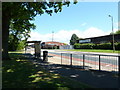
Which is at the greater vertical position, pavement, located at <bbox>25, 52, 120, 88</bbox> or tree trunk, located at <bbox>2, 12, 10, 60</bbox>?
tree trunk, located at <bbox>2, 12, 10, 60</bbox>

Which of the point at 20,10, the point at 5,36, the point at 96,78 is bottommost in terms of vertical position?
the point at 96,78

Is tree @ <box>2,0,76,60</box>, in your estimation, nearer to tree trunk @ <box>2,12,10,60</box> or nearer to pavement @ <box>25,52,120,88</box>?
tree trunk @ <box>2,12,10,60</box>

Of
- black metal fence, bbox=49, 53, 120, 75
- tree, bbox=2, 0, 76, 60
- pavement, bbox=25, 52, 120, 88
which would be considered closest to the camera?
pavement, bbox=25, 52, 120, 88

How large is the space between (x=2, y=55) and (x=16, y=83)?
27.9 ft

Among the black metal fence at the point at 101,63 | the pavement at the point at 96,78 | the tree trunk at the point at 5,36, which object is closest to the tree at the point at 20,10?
the tree trunk at the point at 5,36

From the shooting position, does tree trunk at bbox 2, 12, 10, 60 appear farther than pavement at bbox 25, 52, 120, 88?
Yes

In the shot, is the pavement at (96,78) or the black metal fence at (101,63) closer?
the pavement at (96,78)

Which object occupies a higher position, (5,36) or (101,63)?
(5,36)

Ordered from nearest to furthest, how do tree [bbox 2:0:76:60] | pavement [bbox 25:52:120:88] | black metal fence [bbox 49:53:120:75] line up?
1. pavement [bbox 25:52:120:88]
2. black metal fence [bbox 49:53:120:75]
3. tree [bbox 2:0:76:60]

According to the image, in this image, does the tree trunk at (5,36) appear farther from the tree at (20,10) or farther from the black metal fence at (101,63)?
the black metal fence at (101,63)

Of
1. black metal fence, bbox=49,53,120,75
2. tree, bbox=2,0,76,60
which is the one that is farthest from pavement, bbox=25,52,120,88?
tree, bbox=2,0,76,60

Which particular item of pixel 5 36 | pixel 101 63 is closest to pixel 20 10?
pixel 5 36

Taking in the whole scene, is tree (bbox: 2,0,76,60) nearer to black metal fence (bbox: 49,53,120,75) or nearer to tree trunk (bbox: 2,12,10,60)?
tree trunk (bbox: 2,12,10,60)

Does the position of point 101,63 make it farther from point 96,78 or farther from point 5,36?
point 5,36
